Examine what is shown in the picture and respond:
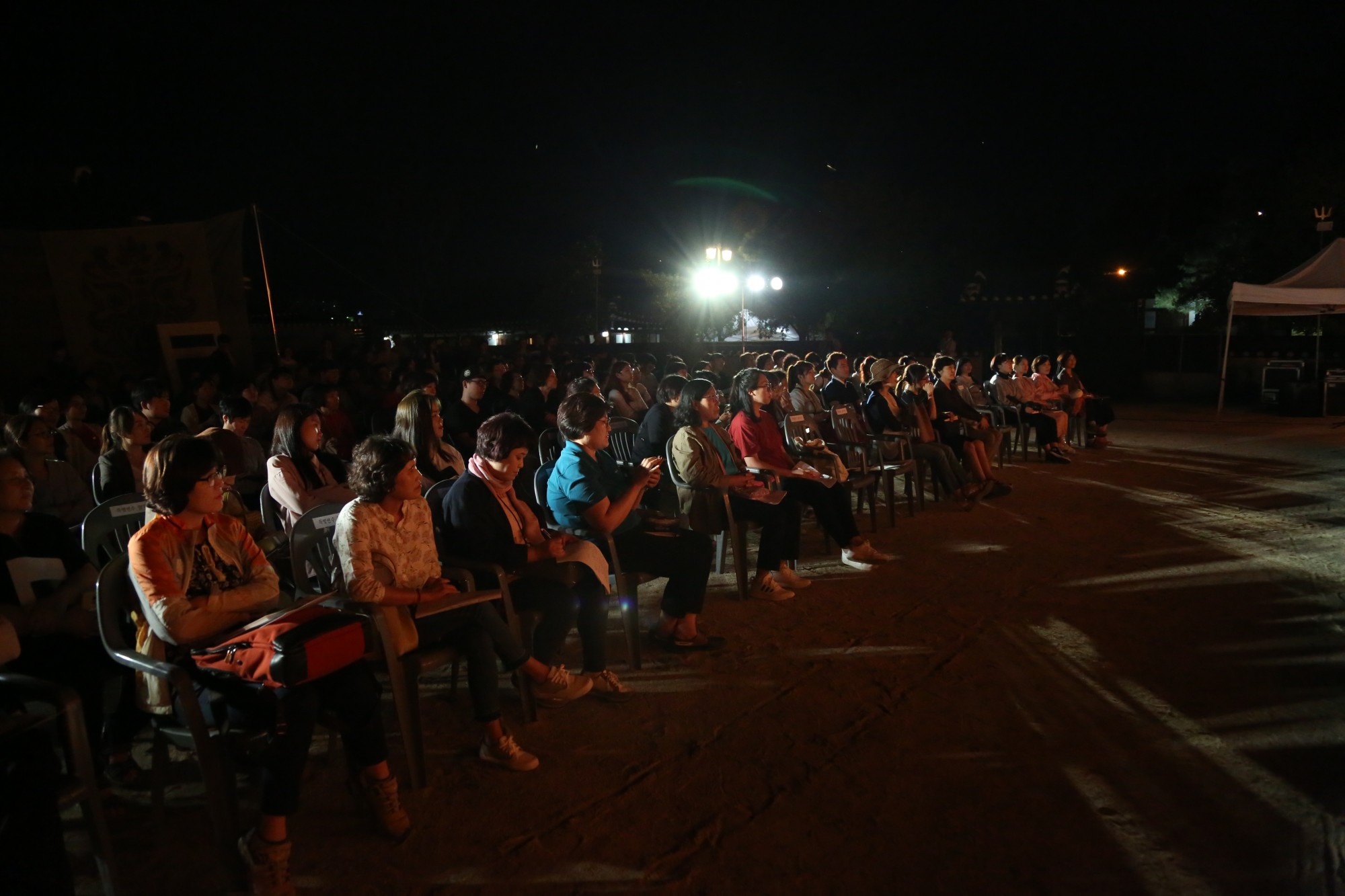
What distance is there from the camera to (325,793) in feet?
10.8

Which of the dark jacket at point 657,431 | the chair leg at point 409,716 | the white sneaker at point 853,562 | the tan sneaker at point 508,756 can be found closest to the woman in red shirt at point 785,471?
the white sneaker at point 853,562

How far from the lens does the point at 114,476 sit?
191 inches

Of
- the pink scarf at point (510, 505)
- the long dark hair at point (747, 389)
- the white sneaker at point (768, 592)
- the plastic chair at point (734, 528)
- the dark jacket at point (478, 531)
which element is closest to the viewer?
the dark jacket at point (478, 531)

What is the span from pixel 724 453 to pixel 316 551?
288 centimetres

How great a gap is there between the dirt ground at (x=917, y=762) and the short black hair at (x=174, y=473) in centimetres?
119

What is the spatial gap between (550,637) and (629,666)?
2.45 ft

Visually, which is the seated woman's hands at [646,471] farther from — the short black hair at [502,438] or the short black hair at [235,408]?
the short black hair at [235,408]

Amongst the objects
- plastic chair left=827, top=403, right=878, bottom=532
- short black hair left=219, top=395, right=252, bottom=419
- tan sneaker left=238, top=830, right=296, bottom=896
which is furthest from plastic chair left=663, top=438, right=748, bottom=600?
tan sneaker left=238, top=830, right=296, bottom=896

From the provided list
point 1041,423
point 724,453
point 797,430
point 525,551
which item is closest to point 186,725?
point 525,551

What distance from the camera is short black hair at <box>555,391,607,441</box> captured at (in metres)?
4.43

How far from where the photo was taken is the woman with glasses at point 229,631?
2.66 meters

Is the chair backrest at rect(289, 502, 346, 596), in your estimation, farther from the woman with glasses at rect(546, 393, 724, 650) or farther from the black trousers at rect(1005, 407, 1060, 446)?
the black trousers at rect(1005, 407, 1060, 446)

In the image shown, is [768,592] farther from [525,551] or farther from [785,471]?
[525,551]

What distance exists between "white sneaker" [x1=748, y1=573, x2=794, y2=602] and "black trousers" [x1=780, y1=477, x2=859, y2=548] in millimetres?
836
